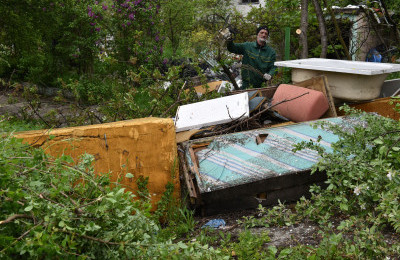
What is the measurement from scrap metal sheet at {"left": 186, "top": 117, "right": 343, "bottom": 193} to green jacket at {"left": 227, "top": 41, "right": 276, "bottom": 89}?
300 centimetres

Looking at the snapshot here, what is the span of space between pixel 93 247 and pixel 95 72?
9095mm

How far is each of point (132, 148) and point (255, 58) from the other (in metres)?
4.05

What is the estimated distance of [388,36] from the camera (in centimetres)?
1074

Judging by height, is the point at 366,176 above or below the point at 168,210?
above

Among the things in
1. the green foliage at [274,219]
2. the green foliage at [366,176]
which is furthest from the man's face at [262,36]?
the green foliage at [274,219]

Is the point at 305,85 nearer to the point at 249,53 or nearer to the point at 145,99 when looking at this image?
the point at 249,53

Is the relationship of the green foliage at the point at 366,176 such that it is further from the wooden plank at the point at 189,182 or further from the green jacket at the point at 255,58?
the green jacket at the point at 255,58

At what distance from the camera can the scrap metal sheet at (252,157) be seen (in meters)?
4.03

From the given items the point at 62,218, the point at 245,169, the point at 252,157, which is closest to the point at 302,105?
the point at 252,157

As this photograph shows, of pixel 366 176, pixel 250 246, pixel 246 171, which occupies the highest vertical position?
pixel 366 176

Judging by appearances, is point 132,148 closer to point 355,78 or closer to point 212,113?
point 212,113

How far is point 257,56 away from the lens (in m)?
7.38

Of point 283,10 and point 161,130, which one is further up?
point 283,10

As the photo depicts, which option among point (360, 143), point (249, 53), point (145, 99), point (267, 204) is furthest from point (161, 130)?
point (145, 99)
